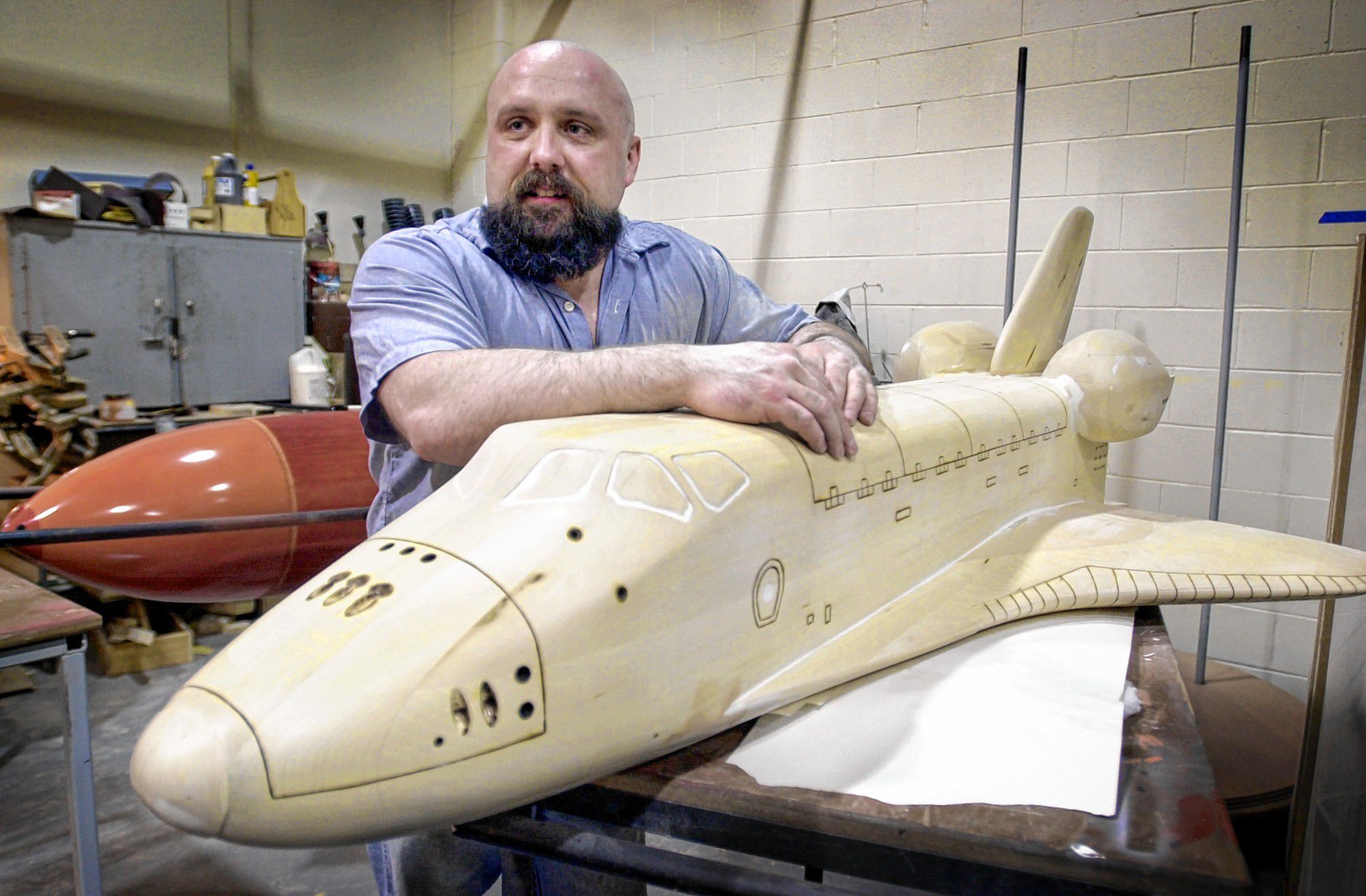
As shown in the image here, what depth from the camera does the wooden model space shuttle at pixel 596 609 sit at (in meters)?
0.75

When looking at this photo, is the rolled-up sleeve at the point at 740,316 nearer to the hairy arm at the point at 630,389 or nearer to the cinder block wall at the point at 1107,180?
the hairy arm at the point at 630,389

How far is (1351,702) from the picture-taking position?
1.93 meters

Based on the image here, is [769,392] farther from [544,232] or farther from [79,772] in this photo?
[79,772]

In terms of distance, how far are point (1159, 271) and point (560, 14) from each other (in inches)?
151

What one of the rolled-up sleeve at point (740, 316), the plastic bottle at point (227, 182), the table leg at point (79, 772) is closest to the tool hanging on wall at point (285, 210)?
the plastic bottle at point (227, 182)

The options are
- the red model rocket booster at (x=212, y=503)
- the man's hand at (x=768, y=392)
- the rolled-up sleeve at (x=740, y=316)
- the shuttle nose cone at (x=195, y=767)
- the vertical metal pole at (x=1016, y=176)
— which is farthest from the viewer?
the vertical metal pole at (x=1016, y=176)

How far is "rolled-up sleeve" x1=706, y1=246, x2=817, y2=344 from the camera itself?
79.8 inches

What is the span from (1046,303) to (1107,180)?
1.41 m

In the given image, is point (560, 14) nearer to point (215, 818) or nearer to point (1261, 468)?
point (1261, 468)

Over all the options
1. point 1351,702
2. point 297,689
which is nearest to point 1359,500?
point 1351,702

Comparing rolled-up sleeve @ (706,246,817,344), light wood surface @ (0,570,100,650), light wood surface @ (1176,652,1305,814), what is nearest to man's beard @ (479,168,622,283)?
rolled-up sleeve @ (706,246,817,344)

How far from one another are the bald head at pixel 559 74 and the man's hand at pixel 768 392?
2.59 feet

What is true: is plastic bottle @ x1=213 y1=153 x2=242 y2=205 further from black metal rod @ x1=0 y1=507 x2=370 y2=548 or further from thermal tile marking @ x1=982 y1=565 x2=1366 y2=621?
thermal tile marking @ x1=982 y1=565 x2=1366 y2=621

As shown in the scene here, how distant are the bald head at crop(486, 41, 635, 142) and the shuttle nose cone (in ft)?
4.37
